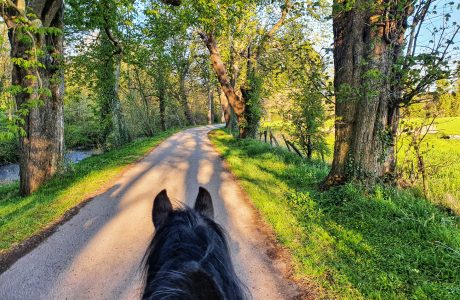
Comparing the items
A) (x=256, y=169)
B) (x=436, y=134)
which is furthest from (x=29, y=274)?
(x=436, y=134)

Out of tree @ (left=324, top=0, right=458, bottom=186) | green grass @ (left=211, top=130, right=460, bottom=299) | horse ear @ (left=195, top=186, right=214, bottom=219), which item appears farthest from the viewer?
tree @ (left=324, top=0, right=458, bottom=186)

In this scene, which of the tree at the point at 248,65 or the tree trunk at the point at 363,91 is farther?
the tree at the point at 248,65

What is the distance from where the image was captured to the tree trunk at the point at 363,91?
570cm

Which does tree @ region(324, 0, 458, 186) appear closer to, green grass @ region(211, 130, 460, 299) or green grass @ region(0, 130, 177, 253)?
A: green grass @ region(211, 130, 460, 299)

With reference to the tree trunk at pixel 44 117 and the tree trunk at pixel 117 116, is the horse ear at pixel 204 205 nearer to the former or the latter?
the tree trunk at pixel 44 117

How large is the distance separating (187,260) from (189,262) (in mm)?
38

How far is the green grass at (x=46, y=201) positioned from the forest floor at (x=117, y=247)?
39 mm

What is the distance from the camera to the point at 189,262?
4.81ft

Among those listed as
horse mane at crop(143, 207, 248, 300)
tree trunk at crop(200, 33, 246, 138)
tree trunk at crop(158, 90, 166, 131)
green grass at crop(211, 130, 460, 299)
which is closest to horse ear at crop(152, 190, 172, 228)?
horse mane at crop(143, 207, 248, 300)

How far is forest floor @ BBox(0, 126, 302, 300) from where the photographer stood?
3.79 metres

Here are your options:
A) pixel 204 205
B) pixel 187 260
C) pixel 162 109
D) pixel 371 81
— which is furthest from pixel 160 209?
pixel 162 109

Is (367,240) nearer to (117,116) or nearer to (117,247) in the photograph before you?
(117,247)

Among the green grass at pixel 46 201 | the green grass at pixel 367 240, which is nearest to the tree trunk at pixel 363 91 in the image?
the green grass at pixel 367 240

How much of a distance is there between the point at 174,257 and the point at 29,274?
383 cm
